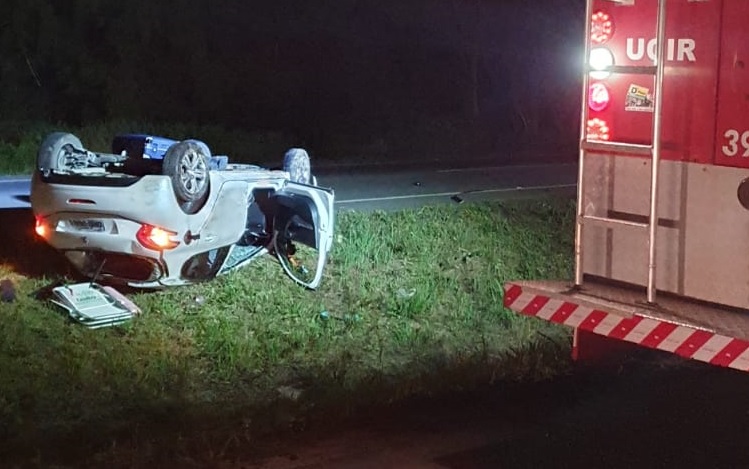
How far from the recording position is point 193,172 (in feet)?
28.1

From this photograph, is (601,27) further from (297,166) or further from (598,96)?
(297,166)

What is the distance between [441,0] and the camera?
40.5 metres

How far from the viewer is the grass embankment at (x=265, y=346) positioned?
6.77 metres

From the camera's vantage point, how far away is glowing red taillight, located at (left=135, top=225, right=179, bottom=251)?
8258 millimetres

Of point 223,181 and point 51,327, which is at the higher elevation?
point 223,181

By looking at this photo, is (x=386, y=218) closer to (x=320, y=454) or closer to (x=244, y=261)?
(x=244, y=261)

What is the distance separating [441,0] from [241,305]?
3259cm

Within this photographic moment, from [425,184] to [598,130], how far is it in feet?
43.1

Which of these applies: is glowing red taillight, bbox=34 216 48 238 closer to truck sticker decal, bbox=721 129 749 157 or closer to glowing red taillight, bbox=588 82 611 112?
glowing red taillight, bbox=588 82 611 112

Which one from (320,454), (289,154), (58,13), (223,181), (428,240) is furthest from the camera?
(58,13)

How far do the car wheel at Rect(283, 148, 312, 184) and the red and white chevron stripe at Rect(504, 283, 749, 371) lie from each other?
440 cm

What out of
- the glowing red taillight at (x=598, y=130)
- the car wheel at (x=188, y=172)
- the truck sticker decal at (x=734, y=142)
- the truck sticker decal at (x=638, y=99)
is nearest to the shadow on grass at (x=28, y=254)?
the car wheel at (x=188, y=172)

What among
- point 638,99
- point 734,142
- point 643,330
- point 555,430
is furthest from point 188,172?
point 734,142

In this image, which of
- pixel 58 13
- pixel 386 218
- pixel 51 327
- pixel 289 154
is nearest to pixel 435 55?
pixel 58 13
